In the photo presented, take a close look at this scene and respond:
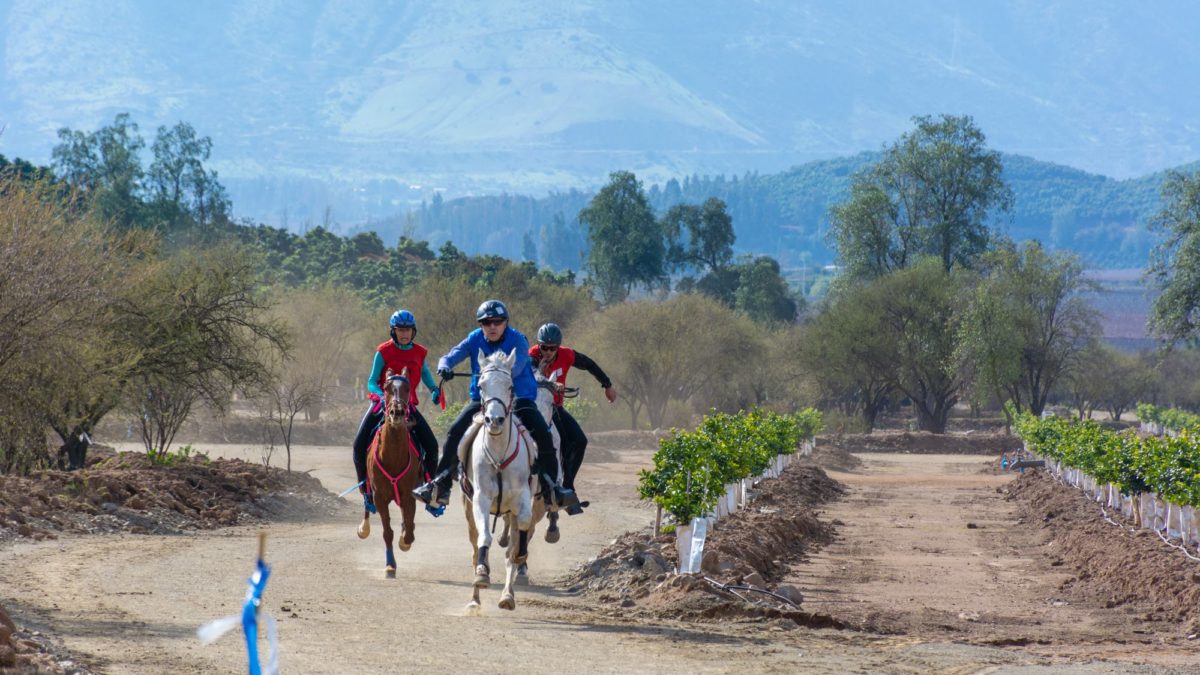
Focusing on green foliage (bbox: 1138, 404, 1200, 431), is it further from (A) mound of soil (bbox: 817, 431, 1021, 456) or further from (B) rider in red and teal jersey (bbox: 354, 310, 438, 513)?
(B) rider in red and teal jersey (bbox: 354, 310, 438, 513)

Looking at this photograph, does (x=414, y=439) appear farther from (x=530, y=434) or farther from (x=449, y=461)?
(x=530, y=434)

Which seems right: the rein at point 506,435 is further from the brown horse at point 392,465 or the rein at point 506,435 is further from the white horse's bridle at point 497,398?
the brown horse at point 392,465

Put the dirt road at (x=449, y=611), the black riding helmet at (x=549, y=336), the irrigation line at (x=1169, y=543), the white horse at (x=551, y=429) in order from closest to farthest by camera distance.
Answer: the dirt road at (x=449, y=611)
the white horse at (x=551, y=429)
the black riding helmet at (x=549, y=336)
the irrigation line at (x=1169, y=543)

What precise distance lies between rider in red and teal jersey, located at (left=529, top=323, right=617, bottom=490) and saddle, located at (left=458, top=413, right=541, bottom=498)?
3.56ft

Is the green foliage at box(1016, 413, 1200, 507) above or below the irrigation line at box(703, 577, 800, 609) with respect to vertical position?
above

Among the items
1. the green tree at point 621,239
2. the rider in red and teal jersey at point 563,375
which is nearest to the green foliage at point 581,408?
the rider in red and teal jersey at point 563,375

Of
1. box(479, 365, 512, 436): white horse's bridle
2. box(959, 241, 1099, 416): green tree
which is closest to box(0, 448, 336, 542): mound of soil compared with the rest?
box(479, 365, 512, 436): white horse's bridle

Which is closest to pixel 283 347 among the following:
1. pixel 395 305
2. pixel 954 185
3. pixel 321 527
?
pixel 321 527

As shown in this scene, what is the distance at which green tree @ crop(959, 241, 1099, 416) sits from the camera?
234 ft

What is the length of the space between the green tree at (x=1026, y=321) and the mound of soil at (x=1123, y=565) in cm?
4018

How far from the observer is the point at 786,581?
19.9 m

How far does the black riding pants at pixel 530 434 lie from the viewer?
48.9ft

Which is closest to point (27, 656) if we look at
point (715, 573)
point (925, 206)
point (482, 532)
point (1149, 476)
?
point (482, 532)

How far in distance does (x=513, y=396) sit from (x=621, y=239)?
10173 centimetres
